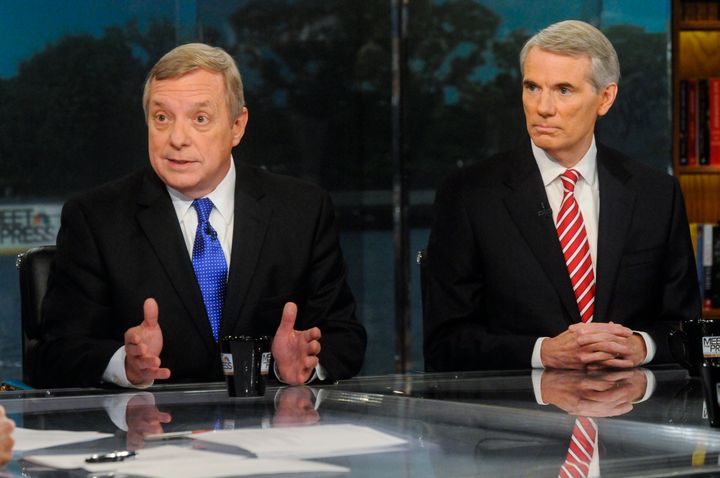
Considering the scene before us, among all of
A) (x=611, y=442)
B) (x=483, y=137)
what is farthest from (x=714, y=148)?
(x=611, y=442)

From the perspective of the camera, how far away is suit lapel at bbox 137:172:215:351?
8.74 ft

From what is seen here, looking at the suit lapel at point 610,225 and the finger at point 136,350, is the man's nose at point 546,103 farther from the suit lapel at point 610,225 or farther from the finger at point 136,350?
the finger at point 136,350

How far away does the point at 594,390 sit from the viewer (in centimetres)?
205

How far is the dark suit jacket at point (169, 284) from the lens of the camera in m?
2.65

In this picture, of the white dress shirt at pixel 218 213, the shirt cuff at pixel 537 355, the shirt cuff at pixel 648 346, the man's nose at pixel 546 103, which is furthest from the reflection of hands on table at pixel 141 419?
the man's nose at pixel 546 103

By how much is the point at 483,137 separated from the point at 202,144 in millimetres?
3065

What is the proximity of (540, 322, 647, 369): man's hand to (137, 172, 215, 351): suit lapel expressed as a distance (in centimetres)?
79

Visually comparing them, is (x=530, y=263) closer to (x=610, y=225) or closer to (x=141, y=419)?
(x=610, y=225)

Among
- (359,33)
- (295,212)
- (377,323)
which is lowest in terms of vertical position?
(377,323)

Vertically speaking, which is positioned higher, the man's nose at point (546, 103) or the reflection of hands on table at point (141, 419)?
the man's nose at point (546, 103)

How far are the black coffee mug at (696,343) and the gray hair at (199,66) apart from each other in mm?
1161

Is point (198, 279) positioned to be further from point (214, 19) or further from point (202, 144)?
point (214, 19)

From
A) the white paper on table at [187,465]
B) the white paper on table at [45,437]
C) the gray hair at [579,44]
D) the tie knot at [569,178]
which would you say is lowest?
the white paper on table at [187,465]

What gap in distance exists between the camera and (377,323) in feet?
18.5
